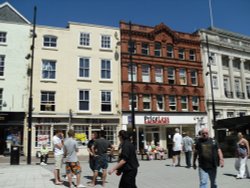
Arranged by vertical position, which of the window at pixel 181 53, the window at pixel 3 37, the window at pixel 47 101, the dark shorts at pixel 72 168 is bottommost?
the dark shorts at pixel 72 168

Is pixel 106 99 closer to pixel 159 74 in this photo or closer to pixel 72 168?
pixel 159 74

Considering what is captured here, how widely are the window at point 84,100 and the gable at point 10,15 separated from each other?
8887 millimetres

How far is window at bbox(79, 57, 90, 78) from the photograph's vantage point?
2764cm

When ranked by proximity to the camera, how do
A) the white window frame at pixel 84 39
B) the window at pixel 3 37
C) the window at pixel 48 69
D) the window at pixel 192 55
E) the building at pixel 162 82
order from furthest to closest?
the window at pixel 192 55 < the building at pixel 162 82 < the white window frame at pixel 84 39 < the window at pixel 48 69 < the window at pixel 3 37

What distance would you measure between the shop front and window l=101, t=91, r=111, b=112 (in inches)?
73.5

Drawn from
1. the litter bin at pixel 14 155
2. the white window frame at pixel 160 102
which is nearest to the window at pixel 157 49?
the white window frame at pixel 160 102

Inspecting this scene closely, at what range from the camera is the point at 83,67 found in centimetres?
2778

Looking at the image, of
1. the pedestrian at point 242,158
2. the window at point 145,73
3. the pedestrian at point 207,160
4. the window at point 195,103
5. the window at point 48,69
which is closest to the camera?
the pedestrian at point 207,160

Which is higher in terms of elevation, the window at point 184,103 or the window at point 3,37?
the window at point 3,37

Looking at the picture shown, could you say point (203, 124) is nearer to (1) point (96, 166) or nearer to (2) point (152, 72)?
(2) point (152, 72)

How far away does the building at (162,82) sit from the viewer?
29375mm

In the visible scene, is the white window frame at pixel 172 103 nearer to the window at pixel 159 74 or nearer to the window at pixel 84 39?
the window at pixel 159 74

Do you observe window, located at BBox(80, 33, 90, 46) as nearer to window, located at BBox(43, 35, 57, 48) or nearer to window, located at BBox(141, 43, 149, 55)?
window, located at BBox(43, 35, 57, 48)

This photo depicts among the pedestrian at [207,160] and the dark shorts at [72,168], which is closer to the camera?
the pedestrian at [207,160]
